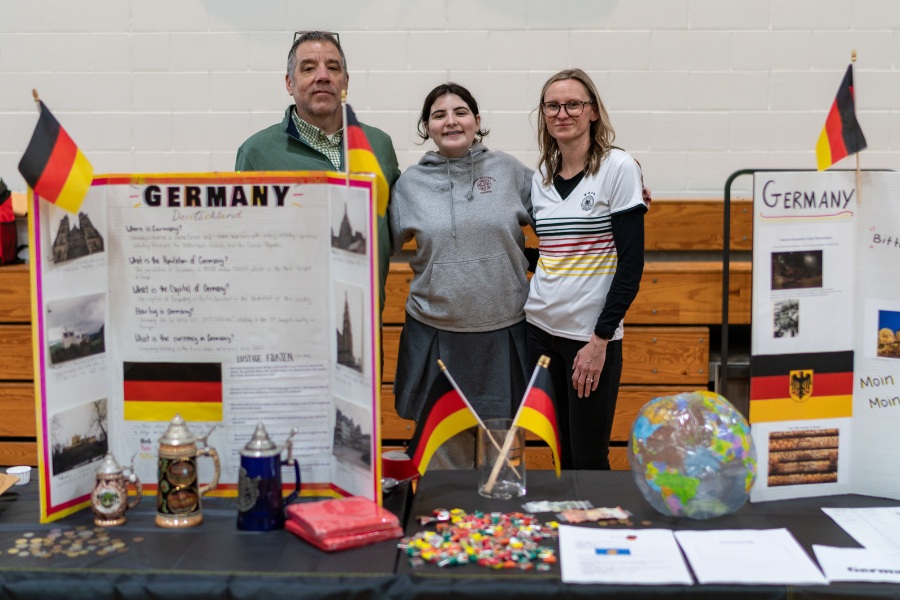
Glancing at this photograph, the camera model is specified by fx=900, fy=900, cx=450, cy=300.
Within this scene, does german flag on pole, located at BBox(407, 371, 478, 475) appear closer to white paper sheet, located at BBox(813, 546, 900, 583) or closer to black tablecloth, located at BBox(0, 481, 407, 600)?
black tablecloth, located at BBox(0, 481, 407, 600)

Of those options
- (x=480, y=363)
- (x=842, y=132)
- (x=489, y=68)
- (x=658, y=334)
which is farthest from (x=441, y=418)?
(x=489, y=68)

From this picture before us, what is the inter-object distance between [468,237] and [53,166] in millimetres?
1133

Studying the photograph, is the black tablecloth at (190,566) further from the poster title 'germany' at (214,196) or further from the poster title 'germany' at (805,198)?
the poster title 'germany' at (805,198)

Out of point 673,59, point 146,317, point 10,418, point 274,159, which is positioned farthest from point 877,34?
point 10,418

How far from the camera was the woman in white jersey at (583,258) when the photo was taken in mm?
2303

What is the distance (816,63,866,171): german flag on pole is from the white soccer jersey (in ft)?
1.95

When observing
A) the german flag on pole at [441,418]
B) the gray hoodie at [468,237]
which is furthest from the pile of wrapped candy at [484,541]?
the gray hoodie at [468,237]

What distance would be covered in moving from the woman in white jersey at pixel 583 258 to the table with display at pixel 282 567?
75 centimetres

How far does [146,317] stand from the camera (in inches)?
67.4

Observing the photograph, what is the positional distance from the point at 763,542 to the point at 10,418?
3.15 meters

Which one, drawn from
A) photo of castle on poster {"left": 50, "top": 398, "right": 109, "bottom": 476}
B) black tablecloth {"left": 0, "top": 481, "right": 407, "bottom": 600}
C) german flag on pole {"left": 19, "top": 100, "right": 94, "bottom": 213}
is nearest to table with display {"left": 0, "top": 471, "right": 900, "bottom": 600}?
black tablecloth {"left": 0, "top": 481, "right": 407, "bottom": 600}

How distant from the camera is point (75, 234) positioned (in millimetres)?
1651

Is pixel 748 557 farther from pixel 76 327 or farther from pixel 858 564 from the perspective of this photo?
pixel 76 327

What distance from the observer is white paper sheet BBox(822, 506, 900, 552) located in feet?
4.86
